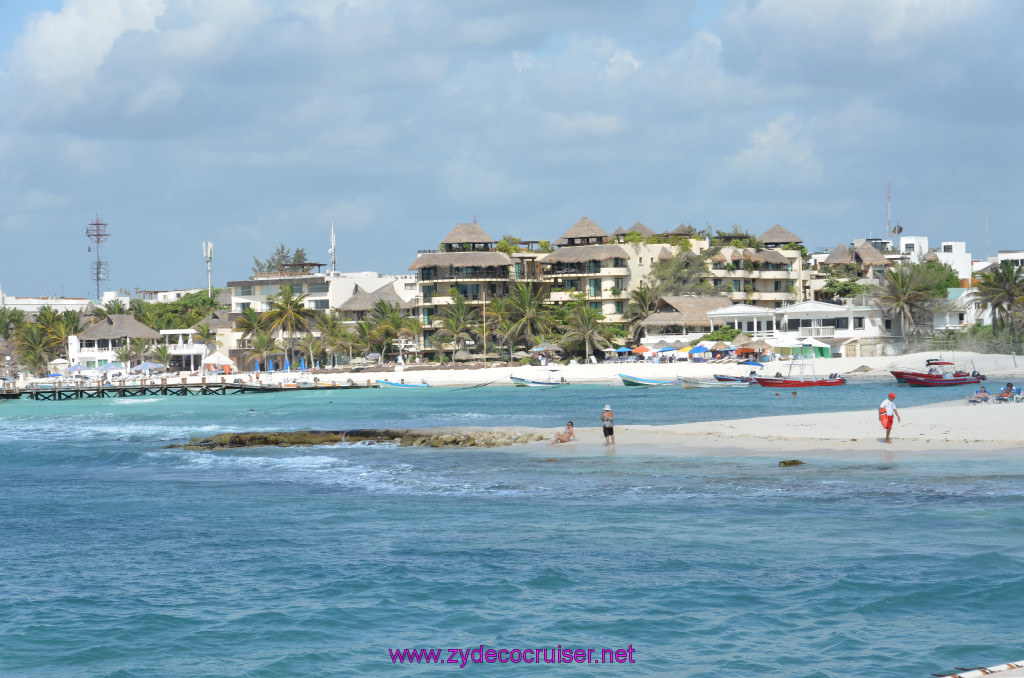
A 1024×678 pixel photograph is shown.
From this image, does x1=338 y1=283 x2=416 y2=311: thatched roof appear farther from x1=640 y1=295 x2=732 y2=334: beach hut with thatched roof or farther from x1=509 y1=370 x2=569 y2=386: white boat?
x1=640 y1=295 x2=732 y2=334: beach hut with thatched roof

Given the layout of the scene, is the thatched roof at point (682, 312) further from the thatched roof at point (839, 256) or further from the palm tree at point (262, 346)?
the palm tree at point (262, 346)

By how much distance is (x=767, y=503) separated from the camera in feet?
76.8

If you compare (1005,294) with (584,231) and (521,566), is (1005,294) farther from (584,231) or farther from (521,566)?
(521,566)

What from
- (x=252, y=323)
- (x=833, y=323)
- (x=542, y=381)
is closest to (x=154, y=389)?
(x=252, y=323)

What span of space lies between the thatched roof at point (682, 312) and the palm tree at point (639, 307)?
2.86 ft

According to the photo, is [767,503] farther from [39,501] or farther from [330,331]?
[330,331]

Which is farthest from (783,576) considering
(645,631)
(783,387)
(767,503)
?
(783,387)

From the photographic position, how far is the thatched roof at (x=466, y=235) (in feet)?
326

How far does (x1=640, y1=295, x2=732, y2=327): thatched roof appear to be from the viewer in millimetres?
91812

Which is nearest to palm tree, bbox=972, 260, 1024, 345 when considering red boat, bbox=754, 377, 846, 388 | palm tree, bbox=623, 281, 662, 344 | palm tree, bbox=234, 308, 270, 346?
red boat, bbox=754, 377, 846, 388

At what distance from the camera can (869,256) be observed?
368ft

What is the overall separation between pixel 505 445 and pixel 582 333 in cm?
5386

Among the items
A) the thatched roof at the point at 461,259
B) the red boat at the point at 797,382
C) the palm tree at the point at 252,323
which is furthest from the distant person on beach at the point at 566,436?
the palm tree at the point at 252,323

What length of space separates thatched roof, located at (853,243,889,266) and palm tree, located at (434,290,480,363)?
45087mm
